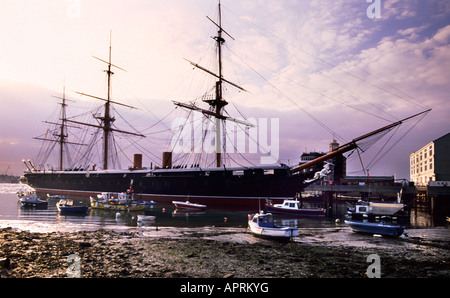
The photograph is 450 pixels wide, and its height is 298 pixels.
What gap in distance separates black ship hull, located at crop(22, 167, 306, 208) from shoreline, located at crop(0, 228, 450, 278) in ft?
69.5

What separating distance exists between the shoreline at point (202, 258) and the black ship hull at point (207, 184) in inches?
834

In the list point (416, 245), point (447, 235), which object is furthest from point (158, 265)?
point (447, 235)

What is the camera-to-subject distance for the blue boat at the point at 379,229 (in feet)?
70.2

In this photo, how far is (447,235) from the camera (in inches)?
921

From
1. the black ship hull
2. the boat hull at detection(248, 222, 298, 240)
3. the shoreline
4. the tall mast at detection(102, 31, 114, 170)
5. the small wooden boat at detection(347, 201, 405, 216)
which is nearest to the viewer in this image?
the shoreline

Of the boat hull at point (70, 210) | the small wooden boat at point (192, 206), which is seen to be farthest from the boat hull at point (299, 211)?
the boat hull at point (70, 210)

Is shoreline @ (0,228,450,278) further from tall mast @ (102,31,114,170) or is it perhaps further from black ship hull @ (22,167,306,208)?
tall mast @ (102,31,114,170)

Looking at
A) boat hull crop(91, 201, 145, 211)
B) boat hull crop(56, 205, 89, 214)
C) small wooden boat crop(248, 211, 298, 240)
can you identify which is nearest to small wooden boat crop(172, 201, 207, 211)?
boat hull crop(91, 201, 145, 211)

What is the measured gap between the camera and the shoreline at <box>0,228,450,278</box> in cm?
1125

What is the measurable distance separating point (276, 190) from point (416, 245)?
866 inches

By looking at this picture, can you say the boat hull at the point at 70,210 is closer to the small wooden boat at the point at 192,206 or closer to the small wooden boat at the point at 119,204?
the small wooden boat at the point at 119,204

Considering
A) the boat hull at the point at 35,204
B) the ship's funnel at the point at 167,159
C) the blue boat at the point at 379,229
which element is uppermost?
the ship's funnel at the point at 167,159
